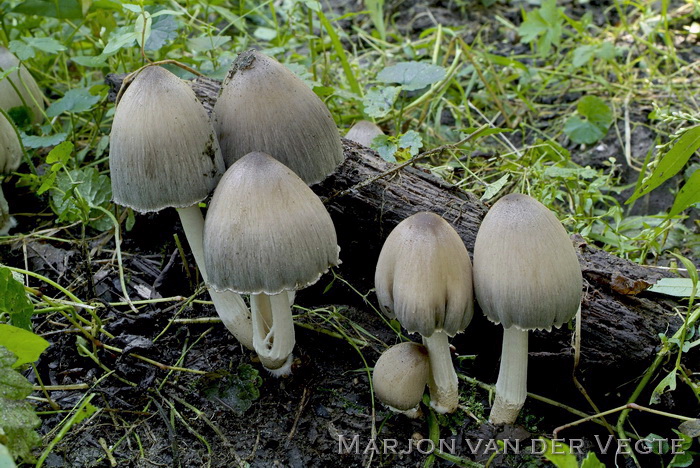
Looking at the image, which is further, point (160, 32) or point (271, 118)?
point (160, 32)

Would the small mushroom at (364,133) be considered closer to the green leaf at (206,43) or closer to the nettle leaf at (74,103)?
the green leaf at (206,43)

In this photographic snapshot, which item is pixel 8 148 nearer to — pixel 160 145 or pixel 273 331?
pixel 160 145

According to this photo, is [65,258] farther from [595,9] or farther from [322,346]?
[595,9]

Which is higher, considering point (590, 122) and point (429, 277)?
point (429, 277)

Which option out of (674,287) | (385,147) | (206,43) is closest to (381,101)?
(385,147)

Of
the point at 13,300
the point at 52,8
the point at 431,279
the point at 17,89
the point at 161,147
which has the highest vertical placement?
the point at 52,8

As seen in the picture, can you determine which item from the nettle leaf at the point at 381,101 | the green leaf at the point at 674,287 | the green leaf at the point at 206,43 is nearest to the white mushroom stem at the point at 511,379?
the green leaf at the point at 674,287

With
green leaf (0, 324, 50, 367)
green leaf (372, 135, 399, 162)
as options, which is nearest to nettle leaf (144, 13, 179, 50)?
green leaf (372, 135, 399, 162)
